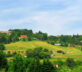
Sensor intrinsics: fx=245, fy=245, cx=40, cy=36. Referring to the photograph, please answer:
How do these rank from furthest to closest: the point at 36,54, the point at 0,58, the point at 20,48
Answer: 1. the point at 20,48
2. the point at 36,54
3. the point at 0,58

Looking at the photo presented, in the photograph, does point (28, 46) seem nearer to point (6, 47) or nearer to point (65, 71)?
point (6, 47)

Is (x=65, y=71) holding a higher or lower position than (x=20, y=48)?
higher

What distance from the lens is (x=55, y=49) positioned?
626ft

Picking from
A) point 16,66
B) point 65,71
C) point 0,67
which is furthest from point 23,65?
point 65,71

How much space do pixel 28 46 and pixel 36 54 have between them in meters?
50.1

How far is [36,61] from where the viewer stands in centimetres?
8631

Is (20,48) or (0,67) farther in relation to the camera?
(20,48)

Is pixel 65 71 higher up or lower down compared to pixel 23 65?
higher up

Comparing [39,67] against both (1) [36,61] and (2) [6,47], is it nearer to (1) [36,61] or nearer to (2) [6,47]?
(1) [36,61]

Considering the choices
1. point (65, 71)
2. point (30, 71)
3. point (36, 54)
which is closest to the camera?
point (65, 71)

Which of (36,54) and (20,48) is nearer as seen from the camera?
(36,54)

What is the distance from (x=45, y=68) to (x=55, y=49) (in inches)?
4169

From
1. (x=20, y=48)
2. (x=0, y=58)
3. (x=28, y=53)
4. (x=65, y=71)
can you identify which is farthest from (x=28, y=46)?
(x=65, y=71)

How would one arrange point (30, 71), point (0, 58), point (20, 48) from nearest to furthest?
point (30, 71) → point (0, 58) → point (20, 48)
